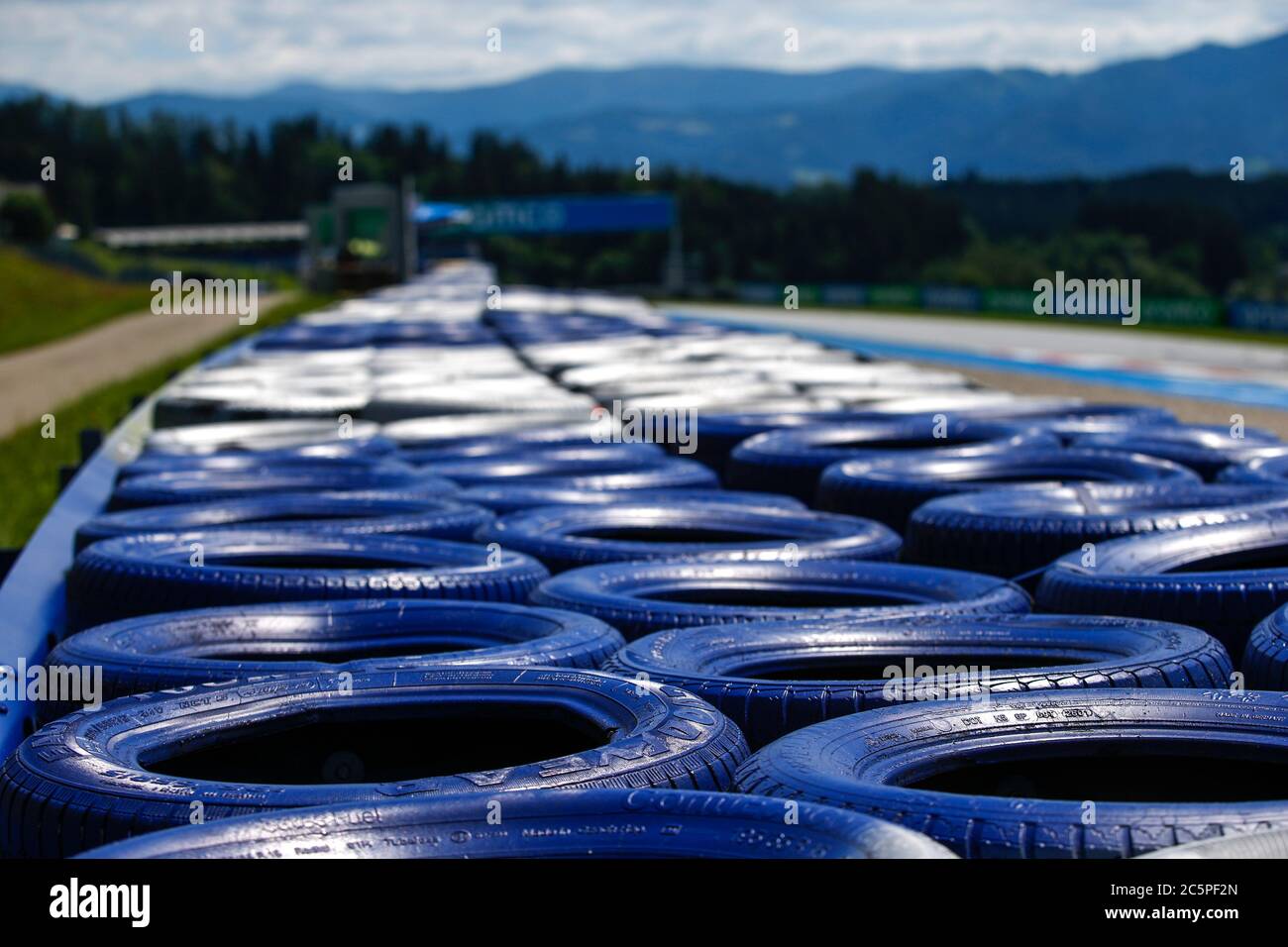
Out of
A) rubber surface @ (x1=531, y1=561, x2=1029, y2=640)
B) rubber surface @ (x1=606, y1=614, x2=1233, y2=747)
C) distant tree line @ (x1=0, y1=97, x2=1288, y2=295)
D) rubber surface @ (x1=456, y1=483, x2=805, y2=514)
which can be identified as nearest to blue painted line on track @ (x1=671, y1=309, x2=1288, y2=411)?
rubber surface @ (x1=456, y1=483, x2=805, y2=514)

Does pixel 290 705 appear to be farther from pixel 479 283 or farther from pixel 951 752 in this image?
pixel 479 283

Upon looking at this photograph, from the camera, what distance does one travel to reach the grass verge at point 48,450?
9695 millimetres

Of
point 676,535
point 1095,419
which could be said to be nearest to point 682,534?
point 676,535

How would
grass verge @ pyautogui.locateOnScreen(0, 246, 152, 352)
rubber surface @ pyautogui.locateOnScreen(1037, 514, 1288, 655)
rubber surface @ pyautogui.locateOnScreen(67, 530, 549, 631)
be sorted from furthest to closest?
1. grass verge @ pyautogui.locateOnScreen(0, 246, 152, 352)
2. rubber surface @ pyautogui.locateOnScreen(67, 530, 549, 631)
3. rubber surface @ pyautogui.locateOnScreen(1037, 514, 1288, 655)

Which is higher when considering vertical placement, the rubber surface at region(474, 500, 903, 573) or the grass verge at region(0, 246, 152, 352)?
the grass verge at region(0, 246, 152, 352)

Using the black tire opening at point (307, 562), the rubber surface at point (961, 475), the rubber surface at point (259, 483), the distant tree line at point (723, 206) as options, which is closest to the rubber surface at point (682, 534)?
the black tire opening at point (307, 562)

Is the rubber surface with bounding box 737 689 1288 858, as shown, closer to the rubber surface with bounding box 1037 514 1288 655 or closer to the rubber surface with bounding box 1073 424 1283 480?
the rubber surface with bounding box 1037 514 1288 655

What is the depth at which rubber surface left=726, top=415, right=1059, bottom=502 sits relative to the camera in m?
7.04

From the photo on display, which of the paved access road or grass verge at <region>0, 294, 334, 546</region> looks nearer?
grass verge at <region>0, 294, 334, 546</region>

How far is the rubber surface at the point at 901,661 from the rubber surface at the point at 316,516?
1.81 m

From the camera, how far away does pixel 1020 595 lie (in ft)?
14.9
